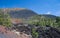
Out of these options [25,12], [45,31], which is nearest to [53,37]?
[45,31]

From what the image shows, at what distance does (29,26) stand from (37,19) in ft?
9.10

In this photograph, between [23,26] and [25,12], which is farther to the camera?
[25,12]

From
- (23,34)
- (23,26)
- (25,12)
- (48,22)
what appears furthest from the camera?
(25,12)

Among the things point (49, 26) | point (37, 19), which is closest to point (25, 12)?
point (37, 19)

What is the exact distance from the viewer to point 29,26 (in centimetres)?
2039

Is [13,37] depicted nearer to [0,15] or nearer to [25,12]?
[0,15]

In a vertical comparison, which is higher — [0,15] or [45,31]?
[0,15]

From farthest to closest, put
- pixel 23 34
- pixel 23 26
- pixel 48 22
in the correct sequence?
pixel 48 22 → pixel 23 26 → pixel 23 34

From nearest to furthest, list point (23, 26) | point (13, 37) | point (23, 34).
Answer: point (13, 37)
point (23, 34)
point (23, 26)

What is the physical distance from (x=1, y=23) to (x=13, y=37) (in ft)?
11.3

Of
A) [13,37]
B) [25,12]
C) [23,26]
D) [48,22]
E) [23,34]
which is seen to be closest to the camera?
[13,37]

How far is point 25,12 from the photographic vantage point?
33000mm

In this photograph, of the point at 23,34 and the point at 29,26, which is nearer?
the point at 23,34

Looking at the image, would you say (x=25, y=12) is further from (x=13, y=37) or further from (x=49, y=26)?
(x=13, y=37)
